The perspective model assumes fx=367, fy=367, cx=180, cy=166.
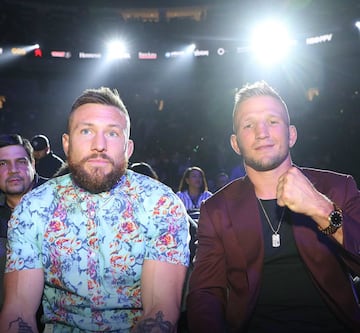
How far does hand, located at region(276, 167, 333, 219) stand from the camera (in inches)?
68.4

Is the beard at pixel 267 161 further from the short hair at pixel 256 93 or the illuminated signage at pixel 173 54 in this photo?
the illuminated signage at pixel 173 54

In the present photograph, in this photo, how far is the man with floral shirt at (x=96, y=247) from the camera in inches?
74.6

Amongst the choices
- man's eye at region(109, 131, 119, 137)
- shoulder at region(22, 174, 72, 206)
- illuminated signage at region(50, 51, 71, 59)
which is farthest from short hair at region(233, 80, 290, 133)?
illuminated signage at region(50, 51, 71, 59)

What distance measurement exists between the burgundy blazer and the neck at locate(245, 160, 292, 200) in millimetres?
61

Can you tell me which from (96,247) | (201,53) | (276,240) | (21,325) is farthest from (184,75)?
(21,325)

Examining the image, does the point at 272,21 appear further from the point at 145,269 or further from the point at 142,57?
the point at 145,269

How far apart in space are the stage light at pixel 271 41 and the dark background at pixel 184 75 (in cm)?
49

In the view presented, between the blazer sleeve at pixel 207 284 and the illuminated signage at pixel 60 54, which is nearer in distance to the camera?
the blazer sleeve at pixel 207 284

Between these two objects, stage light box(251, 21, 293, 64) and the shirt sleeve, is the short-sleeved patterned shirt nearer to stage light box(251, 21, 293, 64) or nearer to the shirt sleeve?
the shirt sleeve

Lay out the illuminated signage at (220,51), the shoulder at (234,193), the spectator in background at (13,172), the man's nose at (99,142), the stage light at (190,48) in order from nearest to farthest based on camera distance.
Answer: the man's nose at (99,142) → the shoulder at (234,193) → the spectator in background at (13,172) → the illuminated signage at (220,51) → the stage light at (190,48)

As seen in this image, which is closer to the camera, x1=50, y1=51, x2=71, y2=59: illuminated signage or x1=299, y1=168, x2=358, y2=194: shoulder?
x1=299, y1=168, x2=358, y2=194: shoulder

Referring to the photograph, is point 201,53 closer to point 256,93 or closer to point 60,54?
point 60,54

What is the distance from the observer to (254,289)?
2.04 metres

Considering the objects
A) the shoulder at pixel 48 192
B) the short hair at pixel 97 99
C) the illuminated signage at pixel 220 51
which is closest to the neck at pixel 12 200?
the shoulder at pixel 48 192
